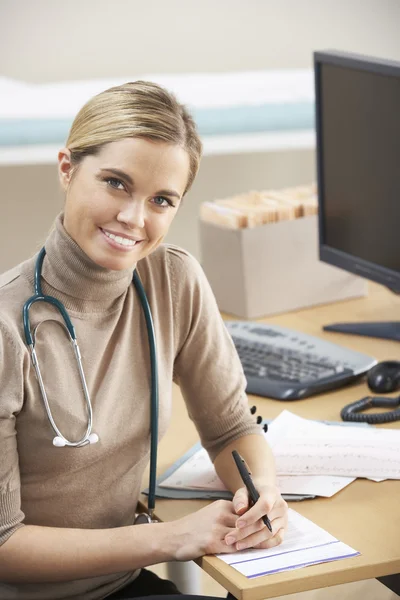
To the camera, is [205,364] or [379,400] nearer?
[205,364]

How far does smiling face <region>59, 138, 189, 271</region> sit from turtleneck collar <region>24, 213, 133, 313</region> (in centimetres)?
1

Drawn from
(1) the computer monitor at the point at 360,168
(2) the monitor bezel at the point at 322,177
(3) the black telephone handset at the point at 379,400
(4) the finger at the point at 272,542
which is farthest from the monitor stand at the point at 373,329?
(4) the finger at the point at 272,542

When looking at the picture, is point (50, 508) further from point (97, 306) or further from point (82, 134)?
point (82, 134)

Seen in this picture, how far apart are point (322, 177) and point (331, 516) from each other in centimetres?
94

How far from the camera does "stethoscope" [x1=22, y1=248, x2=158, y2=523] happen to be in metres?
1.30

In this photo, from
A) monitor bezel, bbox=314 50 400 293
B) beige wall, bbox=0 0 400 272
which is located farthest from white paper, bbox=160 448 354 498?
beige wall, bbox=0 0 400 272

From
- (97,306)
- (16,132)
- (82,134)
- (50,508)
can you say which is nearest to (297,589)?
(50,508)

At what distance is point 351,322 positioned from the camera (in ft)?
7.04

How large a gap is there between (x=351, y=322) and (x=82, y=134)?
3.16 ft

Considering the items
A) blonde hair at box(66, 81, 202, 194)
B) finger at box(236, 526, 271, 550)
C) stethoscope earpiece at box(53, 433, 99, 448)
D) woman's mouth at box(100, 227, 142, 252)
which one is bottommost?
finger at box(236, 526, 271, 550)

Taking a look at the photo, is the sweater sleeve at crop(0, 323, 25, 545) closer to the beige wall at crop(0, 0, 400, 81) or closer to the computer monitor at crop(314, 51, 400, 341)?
the computer monitor at crop(314, 51, 400, 341)

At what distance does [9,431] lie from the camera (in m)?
1.27

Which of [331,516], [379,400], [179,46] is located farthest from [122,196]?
[179,46]

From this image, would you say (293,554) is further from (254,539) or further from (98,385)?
(98,385)
